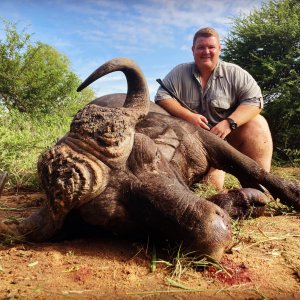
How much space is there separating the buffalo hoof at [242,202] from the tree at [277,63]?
5593 millimetres

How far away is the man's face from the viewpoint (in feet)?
18.4

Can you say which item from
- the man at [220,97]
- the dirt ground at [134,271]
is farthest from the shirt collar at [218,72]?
the dirt ground at [134,271]

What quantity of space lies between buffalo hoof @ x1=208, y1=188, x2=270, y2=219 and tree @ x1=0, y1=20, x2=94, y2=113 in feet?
79.0

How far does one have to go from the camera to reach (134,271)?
236 cm

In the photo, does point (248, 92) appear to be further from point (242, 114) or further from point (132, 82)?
point (132, 82)

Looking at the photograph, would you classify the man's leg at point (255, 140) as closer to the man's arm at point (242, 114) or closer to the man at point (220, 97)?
the man at point (220, 97)

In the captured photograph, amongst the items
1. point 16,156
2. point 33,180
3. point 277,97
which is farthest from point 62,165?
point 277,97

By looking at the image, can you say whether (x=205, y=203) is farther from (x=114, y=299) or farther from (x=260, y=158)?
(x=260, y=158)

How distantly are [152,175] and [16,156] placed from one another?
16.0 ft

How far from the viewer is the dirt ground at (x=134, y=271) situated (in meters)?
2.08

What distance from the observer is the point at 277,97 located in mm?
8992

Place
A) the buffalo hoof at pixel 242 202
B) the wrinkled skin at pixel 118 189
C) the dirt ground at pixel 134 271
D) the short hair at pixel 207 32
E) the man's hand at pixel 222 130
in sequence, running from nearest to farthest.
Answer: the dirt ground at pixel 134 271
the wrinkled skin at pixel 118 189
the buffalo hoof at pixel 242 202
the man's hand at pixel 222 130
the short hair at pixel 207 32

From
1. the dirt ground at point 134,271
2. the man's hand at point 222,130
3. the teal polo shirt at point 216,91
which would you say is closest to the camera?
the dirt ground at point 134,271

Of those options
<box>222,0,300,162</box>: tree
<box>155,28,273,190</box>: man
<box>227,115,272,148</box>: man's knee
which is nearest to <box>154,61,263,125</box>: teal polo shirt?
<box>155,28,273,190</box>: man
